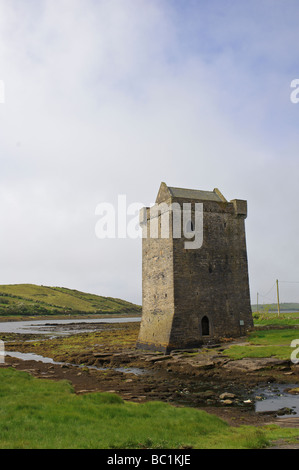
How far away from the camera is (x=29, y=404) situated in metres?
11.9

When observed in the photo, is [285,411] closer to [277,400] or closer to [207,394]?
[277,400]

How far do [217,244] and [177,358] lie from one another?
10085 mm

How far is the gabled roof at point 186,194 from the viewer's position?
1220 inches

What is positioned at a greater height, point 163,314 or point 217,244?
point 217,244

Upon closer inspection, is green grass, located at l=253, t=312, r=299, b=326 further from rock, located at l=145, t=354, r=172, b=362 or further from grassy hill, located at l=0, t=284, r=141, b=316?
grassy hill, located at l=0, t=284, r=141, b=316

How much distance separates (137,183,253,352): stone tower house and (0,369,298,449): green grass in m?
15.8

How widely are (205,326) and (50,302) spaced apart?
12962 cm

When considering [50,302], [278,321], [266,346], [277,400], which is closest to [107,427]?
[277,400]

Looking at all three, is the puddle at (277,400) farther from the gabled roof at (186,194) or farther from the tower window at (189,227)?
the gabled roof at (186,194)

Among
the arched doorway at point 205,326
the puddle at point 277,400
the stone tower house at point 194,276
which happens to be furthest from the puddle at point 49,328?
the puddle at point 277,400

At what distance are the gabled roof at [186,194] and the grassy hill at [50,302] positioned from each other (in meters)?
102

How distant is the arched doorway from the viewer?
29330 mm
